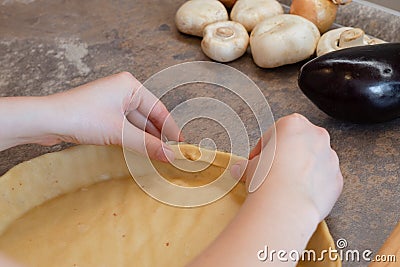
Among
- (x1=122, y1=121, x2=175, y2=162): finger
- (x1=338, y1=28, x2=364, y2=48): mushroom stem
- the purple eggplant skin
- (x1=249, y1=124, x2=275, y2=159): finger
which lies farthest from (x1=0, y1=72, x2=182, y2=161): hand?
(x1=338, y1=28, x2=364, y2=48): mushroom stem

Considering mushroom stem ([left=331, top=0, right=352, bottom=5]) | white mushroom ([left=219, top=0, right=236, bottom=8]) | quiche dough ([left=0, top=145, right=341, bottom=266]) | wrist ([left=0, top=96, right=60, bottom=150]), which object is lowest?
quiche dough ([left=0, top=145, right=341, bottom=266])

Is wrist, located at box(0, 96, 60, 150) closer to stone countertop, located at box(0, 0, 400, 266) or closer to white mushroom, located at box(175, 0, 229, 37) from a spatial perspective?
stone countertop, located at box(0, 0, 400, 266)

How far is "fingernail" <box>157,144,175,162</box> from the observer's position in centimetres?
65

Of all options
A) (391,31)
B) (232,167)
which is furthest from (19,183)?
(391,31)

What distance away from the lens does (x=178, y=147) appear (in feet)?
2.21

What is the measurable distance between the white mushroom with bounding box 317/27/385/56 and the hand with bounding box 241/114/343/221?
11.6 inches

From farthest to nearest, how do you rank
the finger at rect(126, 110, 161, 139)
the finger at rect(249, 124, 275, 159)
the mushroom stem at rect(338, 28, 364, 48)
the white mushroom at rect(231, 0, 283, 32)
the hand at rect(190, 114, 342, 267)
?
the white mushroom at rect(231, 0, 283, 32), the mushroom stem at rect(338, 28, 364, 48), the finger at rect(126, 110, 161, 139), the finger at rect(249, 124, 275, 159), the hand at rect(190, 114, 342, 267)

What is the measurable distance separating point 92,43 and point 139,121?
0.34 meters

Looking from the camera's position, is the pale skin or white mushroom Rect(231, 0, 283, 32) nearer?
the pale skin

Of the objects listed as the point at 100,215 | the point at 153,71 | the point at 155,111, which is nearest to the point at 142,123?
the point at 155,111

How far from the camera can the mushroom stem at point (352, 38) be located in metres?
0.83

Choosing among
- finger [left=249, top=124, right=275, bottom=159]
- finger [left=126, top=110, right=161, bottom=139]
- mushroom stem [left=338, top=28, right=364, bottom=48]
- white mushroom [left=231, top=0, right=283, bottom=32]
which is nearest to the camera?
finger [left=249, top=124, right=275, bottom=159]

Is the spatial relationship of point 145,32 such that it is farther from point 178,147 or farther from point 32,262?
point 32,262

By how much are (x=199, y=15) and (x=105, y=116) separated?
372mm
